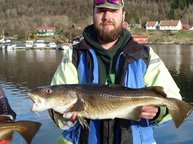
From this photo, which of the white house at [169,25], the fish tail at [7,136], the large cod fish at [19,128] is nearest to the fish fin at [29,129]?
the large cod fish at [19,128]

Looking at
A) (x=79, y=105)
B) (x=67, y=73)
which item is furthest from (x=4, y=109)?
(x=79, y=105)

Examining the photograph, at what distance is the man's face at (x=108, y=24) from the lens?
13.6ft

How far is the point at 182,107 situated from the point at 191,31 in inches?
5469

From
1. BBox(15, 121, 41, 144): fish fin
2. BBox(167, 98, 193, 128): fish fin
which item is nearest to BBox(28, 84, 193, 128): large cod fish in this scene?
BBox(167, 98, 193, 128): fish fin

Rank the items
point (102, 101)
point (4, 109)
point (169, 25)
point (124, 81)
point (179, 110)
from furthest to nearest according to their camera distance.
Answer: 1. point (169, 25)
2. point (4, 109)
3. point (124, 81)
4. point (179, 110)
5. point (102, 101)

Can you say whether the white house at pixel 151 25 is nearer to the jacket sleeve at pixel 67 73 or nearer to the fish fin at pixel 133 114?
the jacket sleeve at pixel 67 73

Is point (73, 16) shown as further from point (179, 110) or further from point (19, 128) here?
point (179, 110)

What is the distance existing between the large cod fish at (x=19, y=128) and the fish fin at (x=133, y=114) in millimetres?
935

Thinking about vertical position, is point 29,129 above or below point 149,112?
below

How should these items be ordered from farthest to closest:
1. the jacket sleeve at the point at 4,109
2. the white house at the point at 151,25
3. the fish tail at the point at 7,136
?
the white house at the point at 151,25, the jacket sleeve at the point at 4,109, the fish tail at the point at 7,136

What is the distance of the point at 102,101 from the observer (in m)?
3.87

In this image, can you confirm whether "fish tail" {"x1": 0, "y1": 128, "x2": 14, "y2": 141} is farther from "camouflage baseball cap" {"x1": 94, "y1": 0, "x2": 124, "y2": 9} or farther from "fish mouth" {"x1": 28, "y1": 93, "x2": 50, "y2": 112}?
"camouflage baseball cap" {"x1": 94, "y1": 0, "x2": 124, "y2": 9}

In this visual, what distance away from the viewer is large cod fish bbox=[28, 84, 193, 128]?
3777 millimetres

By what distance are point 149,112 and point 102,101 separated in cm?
50
